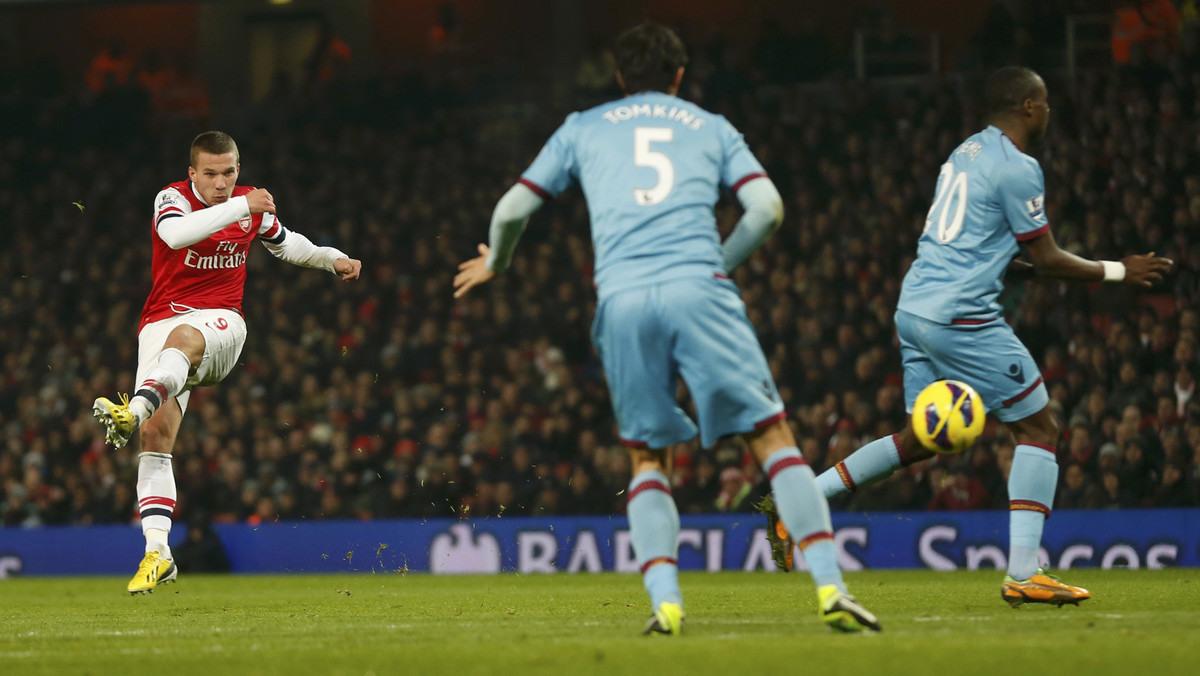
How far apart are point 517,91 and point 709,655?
686 inches

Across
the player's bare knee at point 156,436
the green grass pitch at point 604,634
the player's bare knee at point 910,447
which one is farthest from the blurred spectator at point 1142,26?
the player's bare knee at point 156,436

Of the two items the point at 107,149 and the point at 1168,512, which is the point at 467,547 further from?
the point at 107,149

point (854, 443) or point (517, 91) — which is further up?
point (517, 91)

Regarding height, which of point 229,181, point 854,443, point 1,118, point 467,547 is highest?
point 1,118

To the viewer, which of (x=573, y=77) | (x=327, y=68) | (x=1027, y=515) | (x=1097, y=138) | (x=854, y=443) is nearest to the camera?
(x=1027, y=515)

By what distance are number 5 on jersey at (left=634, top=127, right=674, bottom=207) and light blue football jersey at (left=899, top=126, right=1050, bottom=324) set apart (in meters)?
2.08

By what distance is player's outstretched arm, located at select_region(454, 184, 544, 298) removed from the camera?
5.26 meters

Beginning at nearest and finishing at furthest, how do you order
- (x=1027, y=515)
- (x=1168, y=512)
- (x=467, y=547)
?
(x=1027, y=515) < (x=1168, y=512) < (x=467, y=547)

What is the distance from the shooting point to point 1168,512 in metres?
12.0

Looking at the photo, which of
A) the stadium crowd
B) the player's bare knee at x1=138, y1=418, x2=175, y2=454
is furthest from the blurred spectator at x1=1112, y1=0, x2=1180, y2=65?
the player's bare knee at x1=138, y1=418, x2=175, y2=454

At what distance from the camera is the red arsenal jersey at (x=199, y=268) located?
27.6 feet

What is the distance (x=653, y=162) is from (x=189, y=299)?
4150mm

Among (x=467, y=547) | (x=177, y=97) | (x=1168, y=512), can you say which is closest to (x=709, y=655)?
(x=1168, y=512)

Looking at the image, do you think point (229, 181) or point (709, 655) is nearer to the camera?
point (709, 655)
